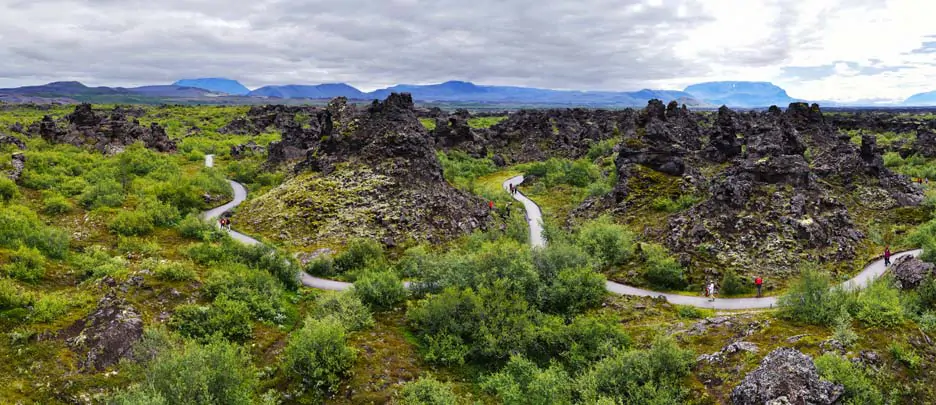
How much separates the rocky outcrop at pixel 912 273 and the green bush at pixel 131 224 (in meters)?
61.8

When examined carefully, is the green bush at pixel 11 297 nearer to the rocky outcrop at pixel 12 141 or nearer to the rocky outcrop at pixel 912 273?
the rocky outcrop at pixel 912 273

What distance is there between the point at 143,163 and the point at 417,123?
49.4m

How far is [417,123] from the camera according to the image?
71.3 m

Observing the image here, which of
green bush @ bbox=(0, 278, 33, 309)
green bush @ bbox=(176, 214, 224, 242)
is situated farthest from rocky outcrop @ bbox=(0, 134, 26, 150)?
green bush @ bbox=(0, 278, 33, 309)

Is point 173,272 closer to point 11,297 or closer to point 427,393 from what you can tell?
point 11,297

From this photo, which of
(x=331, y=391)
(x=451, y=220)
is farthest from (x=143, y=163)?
(x=331, y=391)

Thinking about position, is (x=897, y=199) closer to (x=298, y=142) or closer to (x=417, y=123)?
(x=417, y=123)

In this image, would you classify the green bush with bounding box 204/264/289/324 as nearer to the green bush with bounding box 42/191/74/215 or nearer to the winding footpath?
the winding footpath

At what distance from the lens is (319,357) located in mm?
29484

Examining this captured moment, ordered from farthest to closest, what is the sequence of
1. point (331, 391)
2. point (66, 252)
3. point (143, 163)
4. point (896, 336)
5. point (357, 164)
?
point (143, 163), point (357, 164), point (66, 252), point (331, 391), point (896, 336)

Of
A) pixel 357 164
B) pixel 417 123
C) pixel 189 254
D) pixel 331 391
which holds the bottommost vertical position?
pixel 331 391

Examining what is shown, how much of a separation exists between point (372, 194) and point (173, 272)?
2669 cm

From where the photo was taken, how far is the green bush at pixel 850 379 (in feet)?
71.7

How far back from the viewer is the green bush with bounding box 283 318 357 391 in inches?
1130
